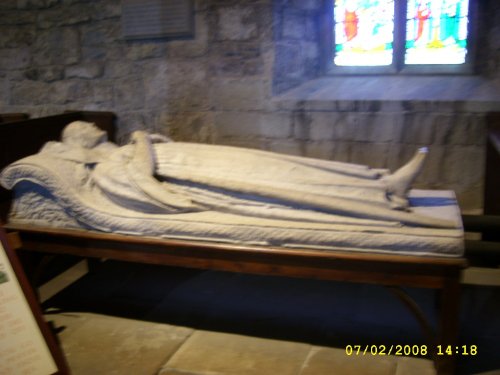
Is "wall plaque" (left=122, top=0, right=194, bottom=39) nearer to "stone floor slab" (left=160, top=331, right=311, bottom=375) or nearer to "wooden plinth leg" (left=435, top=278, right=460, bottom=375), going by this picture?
"stone floor slab" (left=160, top=331, right=311, bottom=375)

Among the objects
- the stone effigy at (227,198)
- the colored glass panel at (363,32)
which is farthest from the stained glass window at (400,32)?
the stone effigy at (227,198)

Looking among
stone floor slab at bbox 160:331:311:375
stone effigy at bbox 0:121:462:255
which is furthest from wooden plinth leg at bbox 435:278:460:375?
stone floor slab at bbox 160:331:311:375

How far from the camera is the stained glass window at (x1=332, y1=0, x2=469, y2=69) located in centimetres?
378

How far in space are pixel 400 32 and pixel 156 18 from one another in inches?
70.2

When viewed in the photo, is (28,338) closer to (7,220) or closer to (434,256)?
(7,220)

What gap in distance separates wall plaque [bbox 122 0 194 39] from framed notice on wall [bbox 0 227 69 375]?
2.24 metres

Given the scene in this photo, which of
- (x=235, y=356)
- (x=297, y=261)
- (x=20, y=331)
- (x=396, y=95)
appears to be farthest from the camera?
(x=396, y=95)

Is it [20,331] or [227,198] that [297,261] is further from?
[20,331]

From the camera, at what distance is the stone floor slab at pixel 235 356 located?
2.47m

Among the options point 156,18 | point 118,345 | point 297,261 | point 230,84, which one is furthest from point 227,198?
point 156,18

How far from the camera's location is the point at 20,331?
6.85ft

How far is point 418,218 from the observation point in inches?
94.1

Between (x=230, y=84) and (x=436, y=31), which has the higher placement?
(x=436, y=31)

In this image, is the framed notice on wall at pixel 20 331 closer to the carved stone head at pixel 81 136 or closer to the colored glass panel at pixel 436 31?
the carved stone head at pixel 81 136
